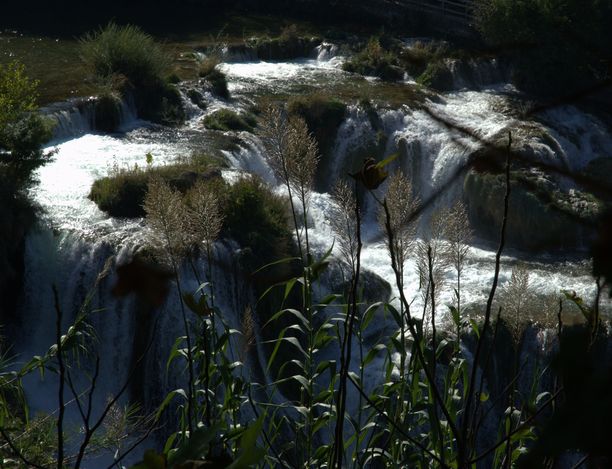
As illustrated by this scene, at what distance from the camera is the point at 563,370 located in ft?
1.87

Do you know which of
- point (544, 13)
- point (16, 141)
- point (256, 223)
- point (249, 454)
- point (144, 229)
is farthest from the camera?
point (544, 13)

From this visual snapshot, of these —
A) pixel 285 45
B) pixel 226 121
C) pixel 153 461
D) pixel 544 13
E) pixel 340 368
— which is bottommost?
pixel 226 121

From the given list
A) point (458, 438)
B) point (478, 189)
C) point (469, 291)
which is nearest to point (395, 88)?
point (478, 189)

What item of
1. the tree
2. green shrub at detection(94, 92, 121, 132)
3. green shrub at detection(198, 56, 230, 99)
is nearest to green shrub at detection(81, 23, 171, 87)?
green shrub at detection(198, 56, 230, 99)

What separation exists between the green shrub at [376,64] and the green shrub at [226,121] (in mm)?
4871

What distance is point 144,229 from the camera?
1077 centimetres

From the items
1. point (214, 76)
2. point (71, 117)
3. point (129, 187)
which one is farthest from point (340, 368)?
point (214, 76)

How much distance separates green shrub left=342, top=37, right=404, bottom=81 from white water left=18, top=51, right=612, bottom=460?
193 cm

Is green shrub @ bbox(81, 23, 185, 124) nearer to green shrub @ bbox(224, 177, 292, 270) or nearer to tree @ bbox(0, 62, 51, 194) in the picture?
tree @ bbox(0, 62, 51, 194)

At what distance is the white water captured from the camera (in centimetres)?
1038

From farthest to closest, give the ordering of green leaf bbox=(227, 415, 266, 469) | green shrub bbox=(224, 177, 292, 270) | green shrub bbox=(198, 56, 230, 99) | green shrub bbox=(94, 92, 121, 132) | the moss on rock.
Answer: green shrub bbox=(198, 56, 230, 99)
green shrub bbox=(94, 92, 121, 132)
the moss on rock
green shrub bbox=(224, 177, 292, 270)
green leaf bbox=(227, 415, 266, 469)

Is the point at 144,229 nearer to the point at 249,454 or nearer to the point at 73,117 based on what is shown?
the point at 73,117

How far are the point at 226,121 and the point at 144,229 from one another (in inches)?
216

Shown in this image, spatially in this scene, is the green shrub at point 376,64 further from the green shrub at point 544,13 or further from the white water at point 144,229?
the green shrub at point 544,13
